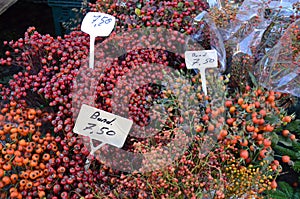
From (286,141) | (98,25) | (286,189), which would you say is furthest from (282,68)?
(98,25)

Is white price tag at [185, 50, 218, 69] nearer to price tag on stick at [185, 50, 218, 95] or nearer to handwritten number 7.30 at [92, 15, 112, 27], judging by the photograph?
price tag on stick at [185, 50, 218, 95]

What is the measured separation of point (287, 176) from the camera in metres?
1.98

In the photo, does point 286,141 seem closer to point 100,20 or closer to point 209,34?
point 209,34

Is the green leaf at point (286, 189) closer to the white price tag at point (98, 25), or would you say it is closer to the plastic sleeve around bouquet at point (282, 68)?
the plastic sleeve around bouquet at point (282, 68)

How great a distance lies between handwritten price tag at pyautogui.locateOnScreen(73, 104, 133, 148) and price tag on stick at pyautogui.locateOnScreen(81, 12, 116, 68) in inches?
12.5

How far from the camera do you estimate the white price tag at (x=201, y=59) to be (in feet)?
4.36

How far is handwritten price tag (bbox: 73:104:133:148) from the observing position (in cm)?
112

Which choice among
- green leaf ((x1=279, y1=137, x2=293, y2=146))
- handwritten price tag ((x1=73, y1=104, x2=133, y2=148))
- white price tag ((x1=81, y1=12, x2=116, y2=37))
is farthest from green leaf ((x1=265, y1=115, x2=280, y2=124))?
white price tag ((x1=81, y1=12, x2=116, y2=37))

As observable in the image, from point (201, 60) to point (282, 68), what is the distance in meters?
0.35

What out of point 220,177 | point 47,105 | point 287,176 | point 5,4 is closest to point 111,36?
point 47,105

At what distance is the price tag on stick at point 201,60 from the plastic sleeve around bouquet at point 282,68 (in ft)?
0.70

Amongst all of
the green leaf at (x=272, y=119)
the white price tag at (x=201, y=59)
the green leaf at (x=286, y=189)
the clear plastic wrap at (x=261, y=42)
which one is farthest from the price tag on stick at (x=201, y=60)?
the green leaf at (x=286, y=189)

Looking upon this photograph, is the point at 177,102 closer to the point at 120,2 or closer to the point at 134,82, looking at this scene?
the point at 134,82

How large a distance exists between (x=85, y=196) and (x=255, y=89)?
2.34 ft
